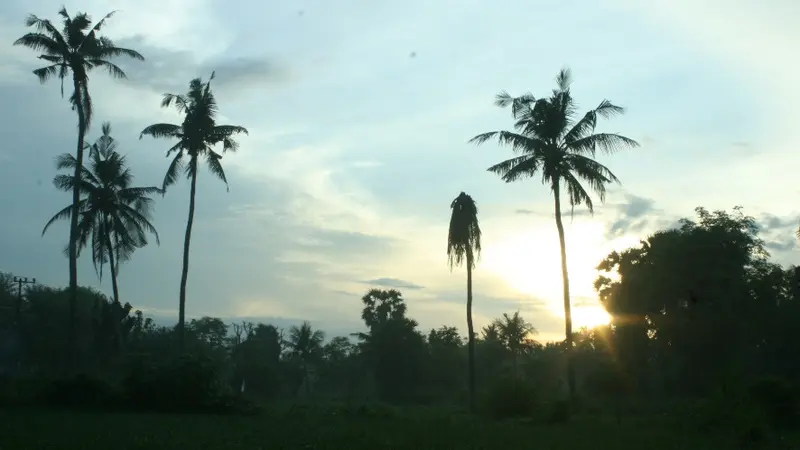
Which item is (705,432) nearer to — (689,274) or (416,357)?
(689,274)

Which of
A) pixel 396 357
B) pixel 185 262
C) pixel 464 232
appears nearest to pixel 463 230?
pixel 464 232

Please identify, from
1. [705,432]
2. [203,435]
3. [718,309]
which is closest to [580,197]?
[705,432]

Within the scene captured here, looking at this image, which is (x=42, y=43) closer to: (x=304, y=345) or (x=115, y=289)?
(x=115, y=289)

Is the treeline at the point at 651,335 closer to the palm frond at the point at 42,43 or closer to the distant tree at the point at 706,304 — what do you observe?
the distant tree at the point at 706,304

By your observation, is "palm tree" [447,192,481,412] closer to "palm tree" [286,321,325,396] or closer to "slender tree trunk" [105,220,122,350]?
"slender tree trunk" [105,220,122,350]

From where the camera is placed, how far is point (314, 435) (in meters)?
20.7

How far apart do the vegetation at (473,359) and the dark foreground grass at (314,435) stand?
89 mm

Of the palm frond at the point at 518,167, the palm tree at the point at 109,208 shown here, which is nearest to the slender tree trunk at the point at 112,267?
the palm tree at the point at 109,208

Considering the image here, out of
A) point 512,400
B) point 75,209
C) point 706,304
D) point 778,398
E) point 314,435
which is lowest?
point 314,435

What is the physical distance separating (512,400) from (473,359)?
521 centimetres

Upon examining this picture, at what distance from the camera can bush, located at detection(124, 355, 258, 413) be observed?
33.9 meters

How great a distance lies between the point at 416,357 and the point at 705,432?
4469 cm

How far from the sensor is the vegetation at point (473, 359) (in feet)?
73.8

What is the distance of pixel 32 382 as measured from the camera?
3503 cm
